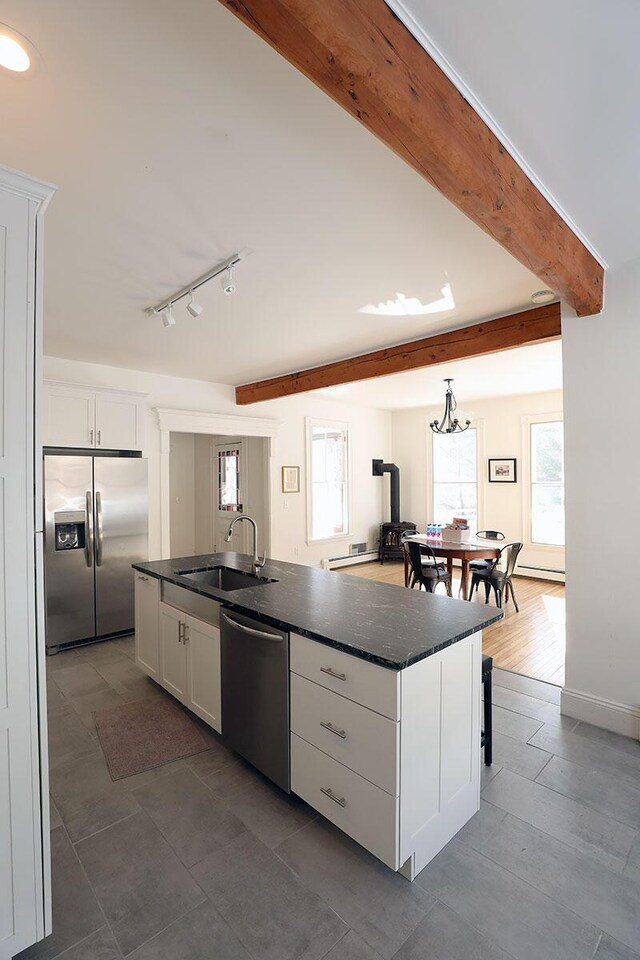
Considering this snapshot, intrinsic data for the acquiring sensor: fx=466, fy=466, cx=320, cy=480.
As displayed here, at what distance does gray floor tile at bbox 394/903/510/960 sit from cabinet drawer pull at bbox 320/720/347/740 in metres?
0.60

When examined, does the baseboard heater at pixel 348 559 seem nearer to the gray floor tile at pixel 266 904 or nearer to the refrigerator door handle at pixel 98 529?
the refrigerator door handle at pixel 98 529

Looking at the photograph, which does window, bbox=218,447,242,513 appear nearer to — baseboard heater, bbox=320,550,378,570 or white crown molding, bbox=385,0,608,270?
baseboard heater, bbox=320,550,378,570

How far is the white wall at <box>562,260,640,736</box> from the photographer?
2.64 metres

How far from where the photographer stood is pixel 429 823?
5.79 ft

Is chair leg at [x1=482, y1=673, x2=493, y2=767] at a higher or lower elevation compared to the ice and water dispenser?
lower

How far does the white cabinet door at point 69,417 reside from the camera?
4.18 metres

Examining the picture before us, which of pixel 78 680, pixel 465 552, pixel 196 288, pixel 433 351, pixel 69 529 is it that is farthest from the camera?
pixel 465 552

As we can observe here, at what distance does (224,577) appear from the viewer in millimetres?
3289

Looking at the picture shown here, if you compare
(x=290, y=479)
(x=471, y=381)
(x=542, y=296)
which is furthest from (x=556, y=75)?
(x=290, y=479)

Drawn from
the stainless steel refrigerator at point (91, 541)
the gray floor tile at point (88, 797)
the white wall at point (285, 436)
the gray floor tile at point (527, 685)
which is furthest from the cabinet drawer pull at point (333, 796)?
the white wall at point (285, 436)

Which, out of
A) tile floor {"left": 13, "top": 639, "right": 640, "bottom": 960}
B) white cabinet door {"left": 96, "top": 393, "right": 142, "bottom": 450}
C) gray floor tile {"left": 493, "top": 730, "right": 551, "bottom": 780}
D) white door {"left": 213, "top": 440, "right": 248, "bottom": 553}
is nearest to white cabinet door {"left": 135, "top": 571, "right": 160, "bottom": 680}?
tile floor {"left": 13, "top": 639, "right": 640, "bottom": 960}

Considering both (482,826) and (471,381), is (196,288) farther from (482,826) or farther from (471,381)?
(471,381)

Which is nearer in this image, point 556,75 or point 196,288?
point 556,75

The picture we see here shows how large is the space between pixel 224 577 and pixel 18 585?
198 centimetres
